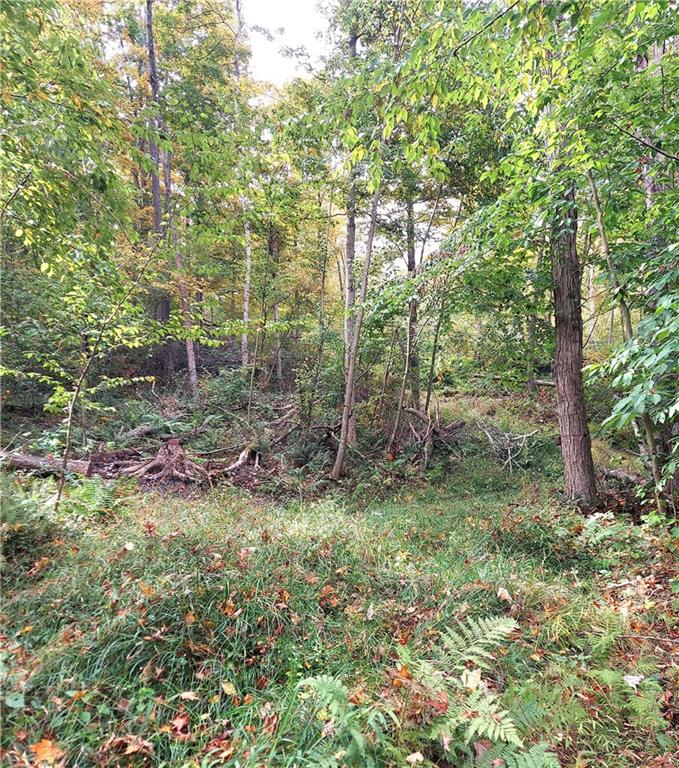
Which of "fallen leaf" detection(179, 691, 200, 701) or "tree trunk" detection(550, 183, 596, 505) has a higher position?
"tree trunk" detection(550, 183, 596, 505)

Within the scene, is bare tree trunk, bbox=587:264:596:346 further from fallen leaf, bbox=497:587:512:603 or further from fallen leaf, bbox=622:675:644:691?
fallen leaf, bbox=622:675:644:691

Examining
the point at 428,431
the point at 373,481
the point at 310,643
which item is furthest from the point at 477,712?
the point at 428,431

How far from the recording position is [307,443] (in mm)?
8617

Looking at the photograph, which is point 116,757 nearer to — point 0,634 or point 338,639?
point 0,634

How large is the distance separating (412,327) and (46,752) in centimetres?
822

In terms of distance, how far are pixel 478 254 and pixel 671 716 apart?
4823 mm

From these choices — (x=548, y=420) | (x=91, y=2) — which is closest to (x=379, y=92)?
(x=548, y=420)

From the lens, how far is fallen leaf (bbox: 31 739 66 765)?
1549 mm

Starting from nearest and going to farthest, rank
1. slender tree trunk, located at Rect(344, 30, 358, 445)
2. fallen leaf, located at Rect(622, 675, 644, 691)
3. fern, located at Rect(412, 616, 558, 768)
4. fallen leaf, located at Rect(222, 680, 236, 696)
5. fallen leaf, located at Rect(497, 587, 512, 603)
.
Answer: fern, located at Rect(412, 616, 558, 768) → fallen leaf, located at Rect(222, 680, 236, 696) → fallen leaf, located at Rect(622, 675, 644, 691) → fallen leaf, located at Rect(497, 587, 512, 603) → slender tree trunk, located at Rect(344, 30, 358, 445)

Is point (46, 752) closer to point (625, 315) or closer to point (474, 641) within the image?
point (474, 641)

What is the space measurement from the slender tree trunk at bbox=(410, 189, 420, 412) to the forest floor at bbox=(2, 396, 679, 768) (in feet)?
16.9

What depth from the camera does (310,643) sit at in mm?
2539

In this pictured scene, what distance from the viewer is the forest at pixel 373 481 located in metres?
1.94

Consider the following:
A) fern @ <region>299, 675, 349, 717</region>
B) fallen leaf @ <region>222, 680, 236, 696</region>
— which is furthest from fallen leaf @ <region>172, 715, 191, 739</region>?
fern @ <region>299, 675, 349, 717</region>
